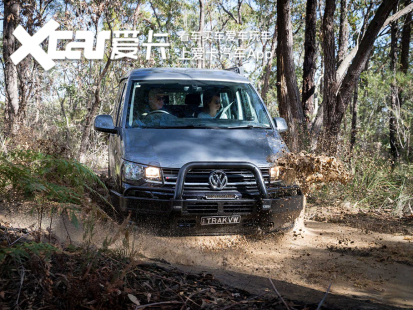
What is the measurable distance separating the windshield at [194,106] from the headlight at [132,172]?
2.87 ft

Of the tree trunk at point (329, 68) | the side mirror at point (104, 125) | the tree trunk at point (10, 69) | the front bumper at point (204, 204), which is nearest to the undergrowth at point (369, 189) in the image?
the tree trunk at point (329, 68)

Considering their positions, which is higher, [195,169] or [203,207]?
[195,169]

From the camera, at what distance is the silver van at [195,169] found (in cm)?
496

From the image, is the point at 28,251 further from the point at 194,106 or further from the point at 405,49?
the point at 405,49

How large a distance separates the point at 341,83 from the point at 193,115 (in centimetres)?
527

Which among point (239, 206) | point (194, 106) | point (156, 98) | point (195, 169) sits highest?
point (156, 98)

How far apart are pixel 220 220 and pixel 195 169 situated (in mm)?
594

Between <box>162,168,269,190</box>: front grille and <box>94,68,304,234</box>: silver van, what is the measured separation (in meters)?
0.01

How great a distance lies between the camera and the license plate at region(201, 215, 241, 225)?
4.96 meters

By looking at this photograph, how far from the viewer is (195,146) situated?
5.34 m

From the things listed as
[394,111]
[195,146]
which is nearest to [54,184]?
[195,146]

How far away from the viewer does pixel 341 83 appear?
10500mm

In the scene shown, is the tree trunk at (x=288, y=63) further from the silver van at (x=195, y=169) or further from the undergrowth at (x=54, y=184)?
the undergrowth at (x=54, y=184)

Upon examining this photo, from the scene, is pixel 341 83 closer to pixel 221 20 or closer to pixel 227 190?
pixel 227 190
